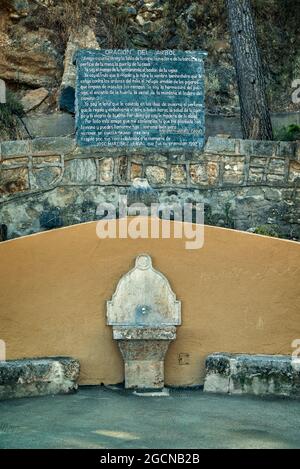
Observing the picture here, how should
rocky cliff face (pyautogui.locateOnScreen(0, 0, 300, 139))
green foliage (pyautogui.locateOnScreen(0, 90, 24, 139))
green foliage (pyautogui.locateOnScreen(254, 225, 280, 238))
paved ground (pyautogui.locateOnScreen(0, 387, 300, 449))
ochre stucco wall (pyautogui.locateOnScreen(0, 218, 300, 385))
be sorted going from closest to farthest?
paved ground (pyautogui.locateOnScreen(0, 387, 300, 449)), ochre stucco wall (pyautogui.locateOnScreen(0, 218, 300, 385)), green foliage (pyautogui.locateOnScreen(254, 225, 280, 238)), green foliage (pyautogui.locateOnScreen(0, 90, 24, 139)), rocky cliff face (pyautogui.locateOnScreen(0, 0, 300, 139))

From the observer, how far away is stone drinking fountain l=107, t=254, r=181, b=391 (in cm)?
780

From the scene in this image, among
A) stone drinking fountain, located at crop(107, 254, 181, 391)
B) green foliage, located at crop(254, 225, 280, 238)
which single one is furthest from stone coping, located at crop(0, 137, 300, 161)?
stone drinking fountain, located at crop(107, 254, 181, 391)

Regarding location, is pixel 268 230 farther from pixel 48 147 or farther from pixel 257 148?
pixel 48 147

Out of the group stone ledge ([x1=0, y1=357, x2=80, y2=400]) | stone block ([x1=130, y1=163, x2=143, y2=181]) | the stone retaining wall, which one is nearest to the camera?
stone ledge ([x1=0, y1=357, x2=80, y2=400])

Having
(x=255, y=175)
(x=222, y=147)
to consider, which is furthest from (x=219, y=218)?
(x=222, y=147)

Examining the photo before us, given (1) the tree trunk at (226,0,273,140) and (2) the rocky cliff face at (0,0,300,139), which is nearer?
(1) the tree trunk at (226,0,273,140)

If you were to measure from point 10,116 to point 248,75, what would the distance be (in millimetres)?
3696

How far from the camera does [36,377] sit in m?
7.64

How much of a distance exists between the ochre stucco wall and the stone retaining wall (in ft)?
10.8

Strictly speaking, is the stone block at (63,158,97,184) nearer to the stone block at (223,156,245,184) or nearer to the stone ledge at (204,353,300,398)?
the stone block at (223,156,245,184)

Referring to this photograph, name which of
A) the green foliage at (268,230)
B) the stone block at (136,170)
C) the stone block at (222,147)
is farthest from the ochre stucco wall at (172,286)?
the stone block at (222,147)

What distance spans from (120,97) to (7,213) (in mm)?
2115
